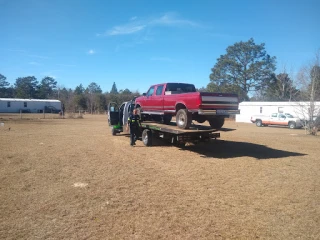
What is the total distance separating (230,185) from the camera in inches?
225

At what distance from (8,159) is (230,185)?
264 inches

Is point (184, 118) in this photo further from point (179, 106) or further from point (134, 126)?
point (134, 126)

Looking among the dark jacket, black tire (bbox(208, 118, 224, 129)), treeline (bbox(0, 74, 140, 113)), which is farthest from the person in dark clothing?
treeline (bbox(0, 74, 140, 113))

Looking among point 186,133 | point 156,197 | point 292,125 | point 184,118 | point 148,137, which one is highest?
point 184,118

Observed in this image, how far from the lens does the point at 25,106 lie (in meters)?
51.2

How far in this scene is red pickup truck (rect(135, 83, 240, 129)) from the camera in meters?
7.91

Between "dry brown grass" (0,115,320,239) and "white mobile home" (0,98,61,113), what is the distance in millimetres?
47770

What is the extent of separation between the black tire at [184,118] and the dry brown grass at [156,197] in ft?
3.72

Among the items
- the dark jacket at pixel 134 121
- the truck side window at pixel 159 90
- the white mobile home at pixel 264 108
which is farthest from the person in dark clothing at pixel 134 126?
the white mobile home at pixel 264 108

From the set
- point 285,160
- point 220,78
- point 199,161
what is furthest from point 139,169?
point 220,78

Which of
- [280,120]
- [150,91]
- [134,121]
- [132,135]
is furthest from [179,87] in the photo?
[280,120]

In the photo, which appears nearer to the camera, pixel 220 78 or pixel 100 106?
pixel 220 78

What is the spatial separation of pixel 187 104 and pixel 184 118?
0.54 meters

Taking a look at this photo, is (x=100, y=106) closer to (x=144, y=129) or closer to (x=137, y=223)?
(x=144, y=129)
